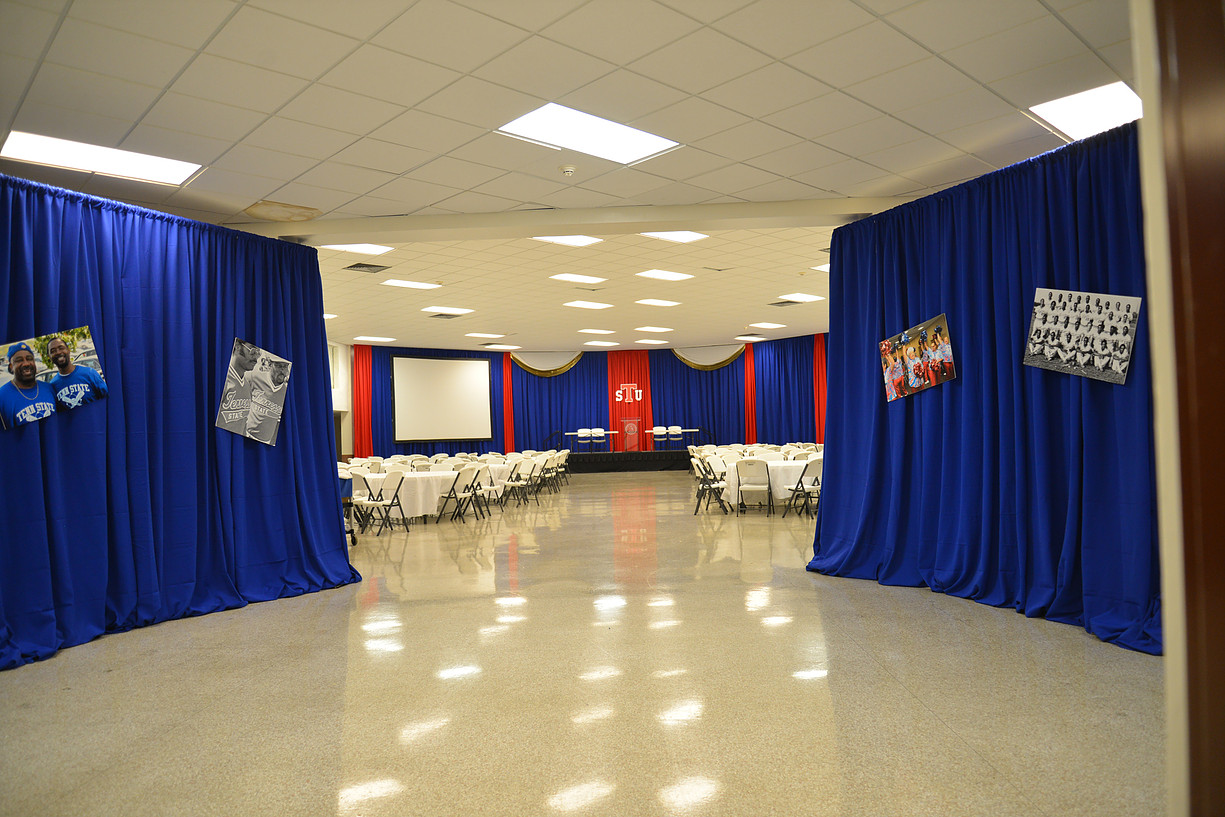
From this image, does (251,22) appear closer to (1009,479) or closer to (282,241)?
(282,241)

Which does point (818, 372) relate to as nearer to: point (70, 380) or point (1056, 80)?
point (1056, 80)

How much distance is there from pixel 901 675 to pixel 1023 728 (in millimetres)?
687

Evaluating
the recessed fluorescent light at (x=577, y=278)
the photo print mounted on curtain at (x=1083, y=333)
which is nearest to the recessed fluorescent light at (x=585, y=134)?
the photo print mounted on curtain at (x=1083, y=333)

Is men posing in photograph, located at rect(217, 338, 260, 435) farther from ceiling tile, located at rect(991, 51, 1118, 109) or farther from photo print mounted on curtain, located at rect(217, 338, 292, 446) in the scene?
ceiling tile, located at rect(991, 51, 1118, 109)

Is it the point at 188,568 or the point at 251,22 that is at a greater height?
the point at 251,22

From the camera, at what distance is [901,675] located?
3.51 meters

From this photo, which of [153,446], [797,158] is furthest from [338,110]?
[797,158]

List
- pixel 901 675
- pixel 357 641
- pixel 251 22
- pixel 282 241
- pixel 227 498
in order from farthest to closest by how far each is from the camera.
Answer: pixel 282 241, pixel 227 498, pixel 357 641, pixel 901 675, pixel 251 22

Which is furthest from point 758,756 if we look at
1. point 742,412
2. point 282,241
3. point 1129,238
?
point 742,412

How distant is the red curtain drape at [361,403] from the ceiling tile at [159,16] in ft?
50.6

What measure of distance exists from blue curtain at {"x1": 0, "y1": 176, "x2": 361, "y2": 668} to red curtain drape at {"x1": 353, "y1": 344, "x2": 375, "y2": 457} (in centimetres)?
1203

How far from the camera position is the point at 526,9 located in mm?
3197

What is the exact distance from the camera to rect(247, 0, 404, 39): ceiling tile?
3.09 metres

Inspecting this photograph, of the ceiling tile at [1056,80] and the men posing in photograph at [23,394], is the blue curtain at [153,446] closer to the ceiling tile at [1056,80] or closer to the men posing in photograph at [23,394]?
the men posing in photograph at [23,394]
